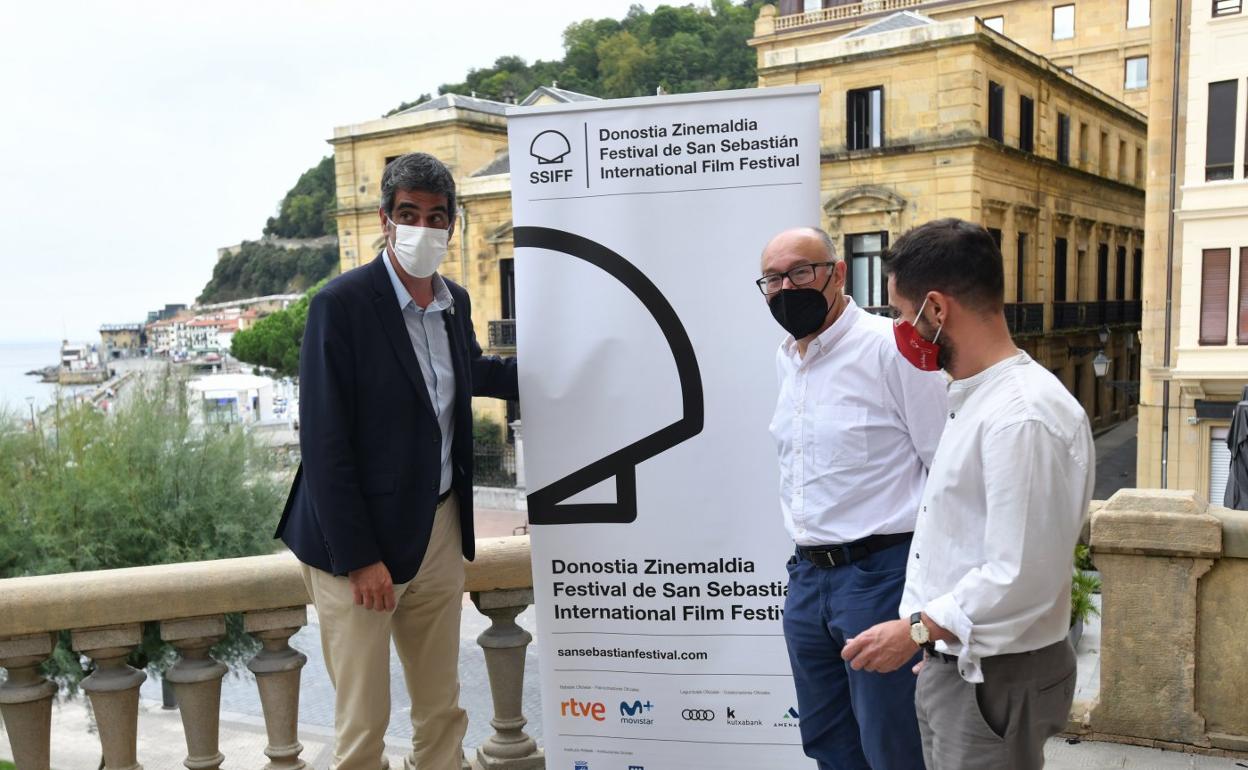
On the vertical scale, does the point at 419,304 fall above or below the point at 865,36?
below

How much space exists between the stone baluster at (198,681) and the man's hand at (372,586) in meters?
0.86

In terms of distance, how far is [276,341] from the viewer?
53.5 m

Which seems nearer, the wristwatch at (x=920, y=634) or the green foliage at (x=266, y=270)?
the wristwatch at (x=920, y=634)

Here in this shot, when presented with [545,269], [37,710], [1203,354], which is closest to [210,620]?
[37,710]

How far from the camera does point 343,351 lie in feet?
8.89

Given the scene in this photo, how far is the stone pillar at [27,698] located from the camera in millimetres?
3146

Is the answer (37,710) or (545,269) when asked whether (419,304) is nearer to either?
(545,269)

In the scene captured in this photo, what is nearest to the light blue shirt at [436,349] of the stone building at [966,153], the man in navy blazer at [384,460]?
the man in navy blazer at [384,460]

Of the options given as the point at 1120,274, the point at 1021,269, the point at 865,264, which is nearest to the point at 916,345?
the point at 865,264

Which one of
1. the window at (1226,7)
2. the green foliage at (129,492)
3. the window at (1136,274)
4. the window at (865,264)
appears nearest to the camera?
the green foliage at (129,492)

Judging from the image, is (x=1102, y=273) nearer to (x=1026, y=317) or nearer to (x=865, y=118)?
(x=1026, y=317)

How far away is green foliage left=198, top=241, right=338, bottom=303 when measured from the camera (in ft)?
311

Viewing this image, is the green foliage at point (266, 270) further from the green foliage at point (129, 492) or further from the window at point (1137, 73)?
the green foliage at point (129, 492)

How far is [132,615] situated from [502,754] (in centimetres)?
129
